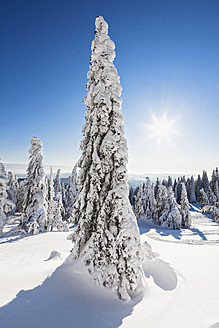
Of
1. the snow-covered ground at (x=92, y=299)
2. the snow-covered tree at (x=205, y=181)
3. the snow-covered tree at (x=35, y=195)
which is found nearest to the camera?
the snow-covered ground at (x=92, y=299)

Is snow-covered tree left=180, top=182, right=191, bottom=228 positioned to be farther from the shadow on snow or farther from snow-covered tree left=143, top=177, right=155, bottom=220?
the shadow on snow

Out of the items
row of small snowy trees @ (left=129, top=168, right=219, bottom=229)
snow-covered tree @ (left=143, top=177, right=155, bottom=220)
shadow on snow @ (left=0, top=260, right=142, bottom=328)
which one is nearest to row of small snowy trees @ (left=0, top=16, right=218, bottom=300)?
shadow on snow @ (left=0, top=260, right=142, bottom=328)

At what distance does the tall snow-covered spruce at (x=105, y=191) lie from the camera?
6.45m

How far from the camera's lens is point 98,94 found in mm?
7852

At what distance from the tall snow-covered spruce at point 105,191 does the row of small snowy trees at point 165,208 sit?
1130 inches

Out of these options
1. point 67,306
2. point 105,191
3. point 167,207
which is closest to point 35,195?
point 105,191

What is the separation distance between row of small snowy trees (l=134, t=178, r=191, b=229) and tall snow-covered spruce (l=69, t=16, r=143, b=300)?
94.1ft

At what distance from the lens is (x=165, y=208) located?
34.3 m

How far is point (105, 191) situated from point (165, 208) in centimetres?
3032

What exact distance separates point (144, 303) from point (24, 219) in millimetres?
15925

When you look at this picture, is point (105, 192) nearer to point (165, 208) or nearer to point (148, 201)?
point (165, 208)

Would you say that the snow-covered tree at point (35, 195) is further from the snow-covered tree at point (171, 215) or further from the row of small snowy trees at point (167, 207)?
the row of small snowy trees at point (167, 207)

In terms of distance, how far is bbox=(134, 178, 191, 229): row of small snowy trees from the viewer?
32.9 m

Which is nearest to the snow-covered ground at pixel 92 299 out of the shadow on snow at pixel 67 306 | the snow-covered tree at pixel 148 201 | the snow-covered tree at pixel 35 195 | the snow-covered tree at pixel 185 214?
the shadow on snow at pixel 67 306
